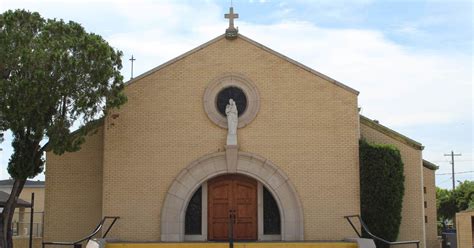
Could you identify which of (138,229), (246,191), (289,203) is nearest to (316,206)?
(289,203)

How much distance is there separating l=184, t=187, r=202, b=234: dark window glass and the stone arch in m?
0.43

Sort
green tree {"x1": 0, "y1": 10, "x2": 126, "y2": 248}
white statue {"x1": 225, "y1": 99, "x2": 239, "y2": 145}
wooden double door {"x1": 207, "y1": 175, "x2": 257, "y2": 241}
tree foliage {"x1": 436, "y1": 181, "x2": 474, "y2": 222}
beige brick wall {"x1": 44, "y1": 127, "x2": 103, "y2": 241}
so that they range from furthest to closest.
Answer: tree foliage {"x1": 436, "y1": 181, "x2": 474, "y2": 222}, beige brick wall {"x1": 44, "y1": 127, "x2": 103, "y2": 241}, wooden double door {"x1": 207, "y1": 175, "x2": 257, "y2": 241}, white statue {"x1": 225, "y1": 99, "x2": 239, "y2": 145}, green tree {"x1": 0, "y1": 10, "x2": 126, "y2": 248}

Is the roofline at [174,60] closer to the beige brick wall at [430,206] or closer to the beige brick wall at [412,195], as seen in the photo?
the beige brick wall at [412,195]

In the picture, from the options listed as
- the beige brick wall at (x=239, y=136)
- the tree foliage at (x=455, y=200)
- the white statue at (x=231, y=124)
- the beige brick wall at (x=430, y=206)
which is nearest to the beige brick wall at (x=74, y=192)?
the beige brick wall at (x=239, y=136)

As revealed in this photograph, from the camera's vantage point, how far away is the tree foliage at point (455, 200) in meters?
55.3

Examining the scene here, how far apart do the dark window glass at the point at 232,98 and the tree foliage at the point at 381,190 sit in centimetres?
405

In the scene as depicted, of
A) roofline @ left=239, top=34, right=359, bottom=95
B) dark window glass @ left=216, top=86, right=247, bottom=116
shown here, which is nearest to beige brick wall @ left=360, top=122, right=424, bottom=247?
roofline @ left=239, top=34, right=359, bottom=95

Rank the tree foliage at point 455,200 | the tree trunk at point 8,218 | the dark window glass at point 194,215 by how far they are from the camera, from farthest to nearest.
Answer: the tree foliage at point 455,200 < the dark window glass at point 194,215 < the tree trunk at point 8,218

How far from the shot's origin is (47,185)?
23.4m

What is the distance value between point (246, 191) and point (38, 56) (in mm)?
7784

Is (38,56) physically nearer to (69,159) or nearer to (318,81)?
(69,159)

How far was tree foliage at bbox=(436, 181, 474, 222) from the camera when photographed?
181 ft

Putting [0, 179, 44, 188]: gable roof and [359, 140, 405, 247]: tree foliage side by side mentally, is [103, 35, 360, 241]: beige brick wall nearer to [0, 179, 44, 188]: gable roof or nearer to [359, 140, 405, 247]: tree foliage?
[359, 140, 405, 247]: tree foliage

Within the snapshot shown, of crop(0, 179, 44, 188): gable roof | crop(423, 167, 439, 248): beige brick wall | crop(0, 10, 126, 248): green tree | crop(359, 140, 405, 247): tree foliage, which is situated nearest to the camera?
crop(0, 10, 126, 248): green tree
